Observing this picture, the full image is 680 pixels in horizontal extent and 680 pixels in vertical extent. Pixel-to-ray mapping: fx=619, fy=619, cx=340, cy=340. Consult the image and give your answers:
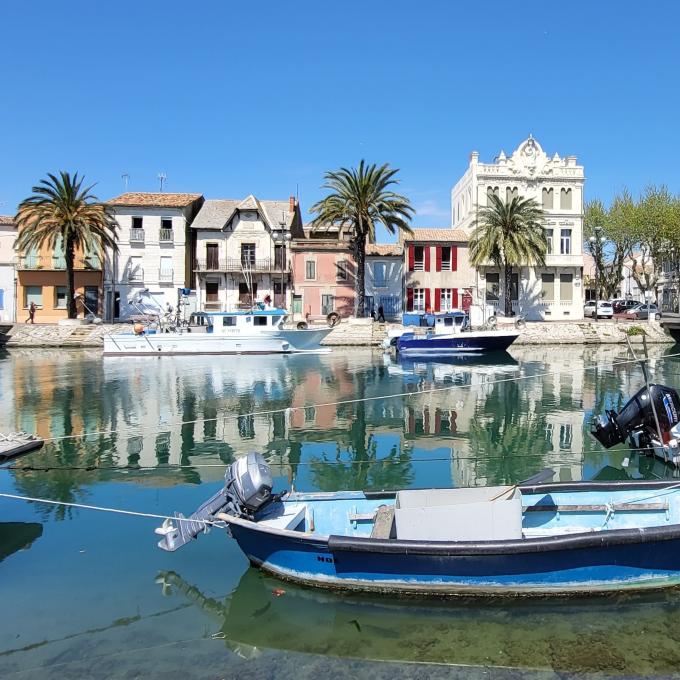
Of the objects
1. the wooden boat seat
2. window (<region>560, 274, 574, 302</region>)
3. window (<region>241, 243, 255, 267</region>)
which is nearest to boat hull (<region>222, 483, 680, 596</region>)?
the wooden boat seat

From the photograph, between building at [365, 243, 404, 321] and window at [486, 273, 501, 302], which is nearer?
window at [486, 273, 501, 302]

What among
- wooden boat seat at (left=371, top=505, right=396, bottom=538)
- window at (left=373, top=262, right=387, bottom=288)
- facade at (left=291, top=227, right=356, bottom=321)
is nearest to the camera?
wooden boat seat at (left=371, top=505, right=396, bottom=538)

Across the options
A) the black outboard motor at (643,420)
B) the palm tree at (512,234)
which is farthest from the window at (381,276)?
the black outboard motor at (643,420)

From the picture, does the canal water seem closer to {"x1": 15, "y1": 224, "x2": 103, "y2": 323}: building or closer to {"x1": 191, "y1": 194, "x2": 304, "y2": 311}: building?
{"x1": 191, "y1": 194, "x2": 304, "y2": 311}: building

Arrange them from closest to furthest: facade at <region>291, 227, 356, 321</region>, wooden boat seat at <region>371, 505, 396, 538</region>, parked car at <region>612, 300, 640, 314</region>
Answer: wooden boat seat at <region>371, 505, 396, 538</region>, facade at <region>291, 227, 356, 321</region>, parked car at <region>612, 300, 640, 314</region>

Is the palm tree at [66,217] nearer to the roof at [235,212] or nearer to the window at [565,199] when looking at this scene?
the roof at [235,212]

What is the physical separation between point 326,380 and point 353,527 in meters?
19.9

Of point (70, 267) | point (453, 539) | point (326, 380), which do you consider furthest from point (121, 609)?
point (70, 267)

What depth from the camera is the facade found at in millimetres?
53625

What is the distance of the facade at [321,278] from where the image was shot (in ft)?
176

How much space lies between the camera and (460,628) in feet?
21.8

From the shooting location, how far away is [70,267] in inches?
1871

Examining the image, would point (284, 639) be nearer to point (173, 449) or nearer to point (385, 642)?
point (385, 642)

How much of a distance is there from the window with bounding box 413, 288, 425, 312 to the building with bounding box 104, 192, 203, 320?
808 inches
